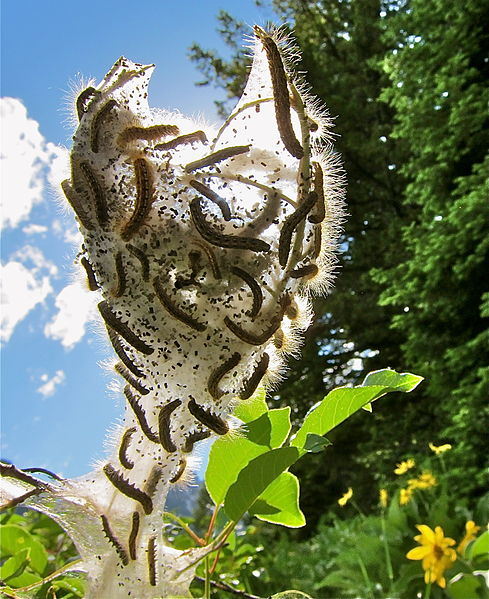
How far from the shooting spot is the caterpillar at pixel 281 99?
0.45m

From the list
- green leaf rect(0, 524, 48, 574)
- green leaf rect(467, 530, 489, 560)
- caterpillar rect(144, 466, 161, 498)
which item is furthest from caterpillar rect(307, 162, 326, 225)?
green leaf rect(467, 530, 489, 560)

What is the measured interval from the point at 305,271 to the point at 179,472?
0.64 feet

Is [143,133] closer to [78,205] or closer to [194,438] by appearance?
[78,205]

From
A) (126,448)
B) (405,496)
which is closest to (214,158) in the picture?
(126,448)

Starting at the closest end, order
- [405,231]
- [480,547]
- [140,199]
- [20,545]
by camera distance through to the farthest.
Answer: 1. [140,199]
2. [20,545]
3. [480,547]
4. [405,231]

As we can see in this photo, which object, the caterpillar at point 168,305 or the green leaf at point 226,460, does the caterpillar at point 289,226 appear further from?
the green leaf at point 226,460

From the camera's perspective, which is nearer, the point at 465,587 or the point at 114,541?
the point at 114,541

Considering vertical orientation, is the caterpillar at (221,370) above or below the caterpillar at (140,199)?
below

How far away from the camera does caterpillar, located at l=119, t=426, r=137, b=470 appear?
0.48m

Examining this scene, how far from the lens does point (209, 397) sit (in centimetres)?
48

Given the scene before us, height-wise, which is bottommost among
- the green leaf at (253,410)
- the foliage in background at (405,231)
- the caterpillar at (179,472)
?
the caterpillar at (179,472)

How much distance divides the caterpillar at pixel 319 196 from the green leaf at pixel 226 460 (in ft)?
0.68

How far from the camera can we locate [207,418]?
45cm

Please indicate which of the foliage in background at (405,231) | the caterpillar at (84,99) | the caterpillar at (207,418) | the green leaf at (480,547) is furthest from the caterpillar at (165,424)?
the foliage in background at (405,231)
